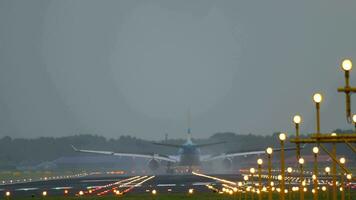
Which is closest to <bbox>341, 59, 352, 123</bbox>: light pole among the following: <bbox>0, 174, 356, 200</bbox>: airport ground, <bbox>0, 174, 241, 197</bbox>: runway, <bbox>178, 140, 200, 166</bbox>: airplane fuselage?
<bbox>0, 174, 356, 200</bbox>: airport ground

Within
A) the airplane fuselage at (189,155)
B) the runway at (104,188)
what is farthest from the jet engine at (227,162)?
the runway at (104,188)

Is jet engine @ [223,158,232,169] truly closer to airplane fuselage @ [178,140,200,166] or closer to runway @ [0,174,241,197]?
airplane fuselage @ [178,140,200,166]

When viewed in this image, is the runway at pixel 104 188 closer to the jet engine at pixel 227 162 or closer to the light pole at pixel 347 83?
the jet engine at pixel 227 162

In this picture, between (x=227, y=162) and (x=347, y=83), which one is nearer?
(x=347, y=83)

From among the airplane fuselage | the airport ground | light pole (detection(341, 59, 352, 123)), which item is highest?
the airplane fuselage

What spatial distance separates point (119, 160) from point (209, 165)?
6182 cm

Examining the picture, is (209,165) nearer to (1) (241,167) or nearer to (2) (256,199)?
(1) (241,167)

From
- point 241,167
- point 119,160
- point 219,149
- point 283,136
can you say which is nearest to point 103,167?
point 119,160

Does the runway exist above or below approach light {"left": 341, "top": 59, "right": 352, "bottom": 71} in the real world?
above

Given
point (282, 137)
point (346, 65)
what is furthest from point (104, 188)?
point (346, 65)

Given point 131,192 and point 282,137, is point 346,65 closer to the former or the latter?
point 282,137

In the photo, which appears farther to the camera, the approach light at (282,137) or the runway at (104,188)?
the runway at (104,188)

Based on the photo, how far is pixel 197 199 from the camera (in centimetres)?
5472

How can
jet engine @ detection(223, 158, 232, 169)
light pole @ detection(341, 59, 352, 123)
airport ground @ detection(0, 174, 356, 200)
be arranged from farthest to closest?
jet engine @ detection(223, 158, 232, 169), airport ground @ detection(0, 174, 356, 200), light pole @ detection(341, 59, 352, 123)
